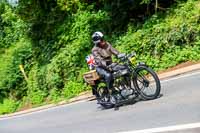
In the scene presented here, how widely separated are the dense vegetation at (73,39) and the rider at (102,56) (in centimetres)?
421

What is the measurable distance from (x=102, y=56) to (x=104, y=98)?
139cm

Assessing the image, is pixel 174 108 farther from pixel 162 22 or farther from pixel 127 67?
pixel 162 22

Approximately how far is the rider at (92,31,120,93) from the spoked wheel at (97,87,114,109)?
2.47 ft

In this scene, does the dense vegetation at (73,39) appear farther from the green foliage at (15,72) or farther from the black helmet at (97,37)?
the black helmet at (97,37)

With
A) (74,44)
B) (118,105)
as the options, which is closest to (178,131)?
(118,105)

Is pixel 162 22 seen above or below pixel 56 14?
below

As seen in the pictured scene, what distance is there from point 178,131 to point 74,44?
1557 centimetres

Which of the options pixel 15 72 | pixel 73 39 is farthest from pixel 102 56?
pixel 15 72

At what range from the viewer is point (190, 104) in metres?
10.0

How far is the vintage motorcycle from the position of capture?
11398 millimetres

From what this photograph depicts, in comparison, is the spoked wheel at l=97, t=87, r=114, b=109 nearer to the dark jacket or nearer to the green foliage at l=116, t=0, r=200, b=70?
the dark jacket

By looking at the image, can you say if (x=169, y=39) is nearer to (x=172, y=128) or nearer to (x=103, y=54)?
(x=103, y=54)

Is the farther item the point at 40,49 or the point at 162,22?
the point at 40,49

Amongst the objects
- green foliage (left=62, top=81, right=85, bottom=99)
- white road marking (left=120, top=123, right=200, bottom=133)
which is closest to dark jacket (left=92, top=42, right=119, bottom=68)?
white road marking (left=120, top=123, right=200, bottom=133)
